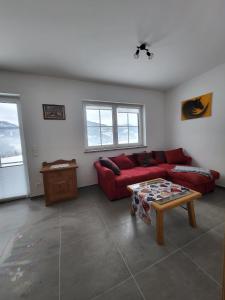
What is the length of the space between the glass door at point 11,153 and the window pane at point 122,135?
7.56ft

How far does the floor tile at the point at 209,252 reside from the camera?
3.95 ft

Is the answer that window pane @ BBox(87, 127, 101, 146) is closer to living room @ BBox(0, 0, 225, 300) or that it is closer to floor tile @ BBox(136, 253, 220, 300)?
living room @ BBox(0, 0, 225, 300)

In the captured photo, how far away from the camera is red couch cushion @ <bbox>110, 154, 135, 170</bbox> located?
335cm

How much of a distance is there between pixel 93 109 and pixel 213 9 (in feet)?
8.53

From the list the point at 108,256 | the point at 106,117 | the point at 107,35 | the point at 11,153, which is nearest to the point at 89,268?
the point at 108,256

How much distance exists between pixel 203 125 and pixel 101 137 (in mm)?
2483

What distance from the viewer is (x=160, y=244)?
1.52m

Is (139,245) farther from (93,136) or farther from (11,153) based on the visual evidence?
(11,153)

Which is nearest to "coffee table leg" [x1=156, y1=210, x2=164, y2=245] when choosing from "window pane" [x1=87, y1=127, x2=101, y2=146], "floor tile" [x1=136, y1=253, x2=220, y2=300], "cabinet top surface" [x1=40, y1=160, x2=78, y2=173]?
"floor tile" [x1=136, y1=253, x2=220, y2=300]

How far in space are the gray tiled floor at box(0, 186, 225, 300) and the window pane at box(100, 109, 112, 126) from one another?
7.22ft

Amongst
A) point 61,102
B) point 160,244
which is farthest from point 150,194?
point 61,102

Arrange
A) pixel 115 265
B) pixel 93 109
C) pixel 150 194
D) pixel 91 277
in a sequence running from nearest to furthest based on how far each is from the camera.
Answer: pixel 91 277, pixel 115 265, pixel 150 194, pixel 93 109

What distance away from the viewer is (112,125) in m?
3.67

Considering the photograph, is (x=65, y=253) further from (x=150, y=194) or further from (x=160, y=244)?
(x=150, y=194)
